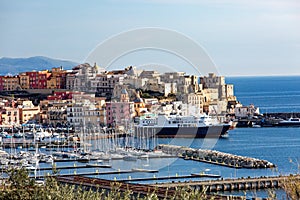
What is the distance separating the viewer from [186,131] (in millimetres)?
24359

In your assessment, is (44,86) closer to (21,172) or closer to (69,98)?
(69,98)

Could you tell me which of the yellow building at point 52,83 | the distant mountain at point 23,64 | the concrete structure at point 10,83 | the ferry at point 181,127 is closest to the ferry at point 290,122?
the ferry at point 181,127

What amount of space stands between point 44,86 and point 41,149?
1263 cm

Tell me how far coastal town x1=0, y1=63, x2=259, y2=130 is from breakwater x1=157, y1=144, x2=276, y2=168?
6.34m

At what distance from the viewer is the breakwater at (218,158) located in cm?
1614

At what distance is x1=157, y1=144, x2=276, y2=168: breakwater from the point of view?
53.0 feet

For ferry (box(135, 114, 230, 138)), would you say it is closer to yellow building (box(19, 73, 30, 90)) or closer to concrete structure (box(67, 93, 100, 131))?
concrete structure (box(67, 93, 100, 131))

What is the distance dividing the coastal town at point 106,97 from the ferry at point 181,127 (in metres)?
0.96

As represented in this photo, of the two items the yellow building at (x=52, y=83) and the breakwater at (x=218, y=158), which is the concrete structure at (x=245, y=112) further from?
the breakwater at (x=218, y=158)

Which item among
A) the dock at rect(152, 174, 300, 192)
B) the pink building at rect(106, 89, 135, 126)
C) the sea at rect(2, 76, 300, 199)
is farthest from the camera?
the pink building at rect(106, 89, 135, 126)

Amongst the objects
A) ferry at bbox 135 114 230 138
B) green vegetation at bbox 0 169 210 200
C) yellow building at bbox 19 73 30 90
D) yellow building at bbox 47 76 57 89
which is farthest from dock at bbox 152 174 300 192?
yellow building at bbox 19 73 30 90

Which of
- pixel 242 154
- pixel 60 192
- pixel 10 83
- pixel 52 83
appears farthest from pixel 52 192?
pixel 10 83

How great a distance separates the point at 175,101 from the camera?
29.2 meters

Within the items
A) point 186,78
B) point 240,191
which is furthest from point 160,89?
point 240,191
